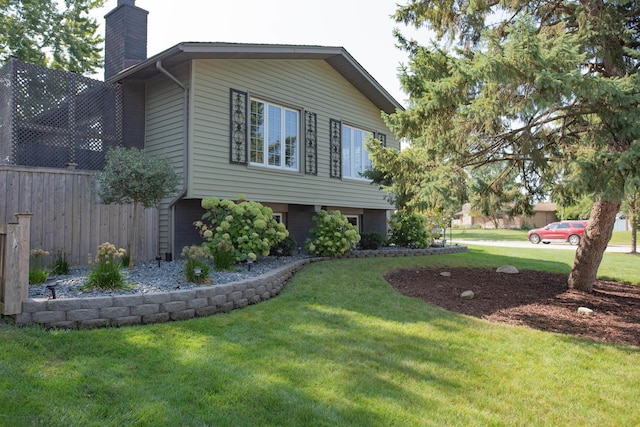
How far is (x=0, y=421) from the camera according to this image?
250 cm

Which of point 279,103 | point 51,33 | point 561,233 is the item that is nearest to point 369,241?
point 279,103

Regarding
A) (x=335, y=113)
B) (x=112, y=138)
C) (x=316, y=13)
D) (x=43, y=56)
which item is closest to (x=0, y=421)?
(x=112, y=138)

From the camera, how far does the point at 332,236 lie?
930 cm

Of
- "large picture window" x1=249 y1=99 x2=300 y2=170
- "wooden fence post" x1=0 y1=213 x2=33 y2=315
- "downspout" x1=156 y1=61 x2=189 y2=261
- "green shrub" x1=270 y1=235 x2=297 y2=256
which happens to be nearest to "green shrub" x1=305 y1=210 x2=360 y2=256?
"green shrub" x1=270 y1=235 x2=297 y2=256

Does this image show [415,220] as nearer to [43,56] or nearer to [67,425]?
[67,425]

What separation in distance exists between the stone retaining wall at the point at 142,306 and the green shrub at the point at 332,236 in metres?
3.14

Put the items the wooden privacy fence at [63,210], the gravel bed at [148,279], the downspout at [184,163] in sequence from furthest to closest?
the downspout at [184,163] → the wooden privacy fence at [63,210] → the gravel bed at [148,279]

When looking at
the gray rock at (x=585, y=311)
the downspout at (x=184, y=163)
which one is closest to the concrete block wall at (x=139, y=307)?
the downspout at (x=184, y=163)

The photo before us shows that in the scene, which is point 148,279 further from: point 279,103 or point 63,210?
point 279,103

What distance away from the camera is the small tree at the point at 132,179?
6.48 meters

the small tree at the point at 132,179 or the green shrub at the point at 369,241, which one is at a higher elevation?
the small tree at the point at 132,179

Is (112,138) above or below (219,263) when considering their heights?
above

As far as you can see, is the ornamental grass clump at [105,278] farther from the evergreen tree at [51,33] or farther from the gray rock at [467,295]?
the evergreen tree at [51,33]

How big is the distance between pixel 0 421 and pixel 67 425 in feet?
1.25
